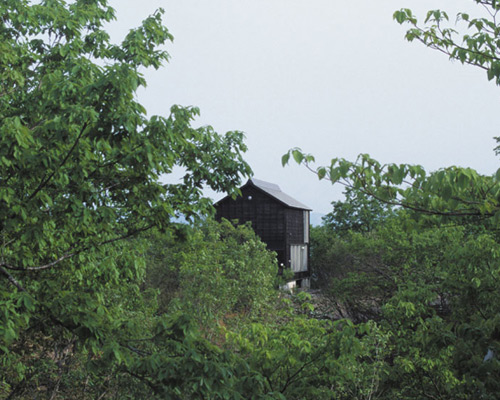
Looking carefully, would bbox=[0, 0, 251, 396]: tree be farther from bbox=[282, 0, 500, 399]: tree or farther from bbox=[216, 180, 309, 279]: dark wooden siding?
bbox=[216, 180, 309, 279]: dark wooden siding

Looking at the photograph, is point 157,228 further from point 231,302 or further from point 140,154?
point 231,302

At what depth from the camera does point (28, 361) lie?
11.9 metres

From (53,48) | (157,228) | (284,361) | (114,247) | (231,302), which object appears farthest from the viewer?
(231,302)

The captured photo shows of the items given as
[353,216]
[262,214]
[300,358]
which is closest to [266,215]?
[262,214]

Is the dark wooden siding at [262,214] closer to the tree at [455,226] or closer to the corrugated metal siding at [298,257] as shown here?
the corrugated metal siding at [298,257]

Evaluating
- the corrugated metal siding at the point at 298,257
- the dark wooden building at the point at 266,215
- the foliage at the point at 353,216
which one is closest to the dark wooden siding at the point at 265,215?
the dark wooden building at the point at 266,215

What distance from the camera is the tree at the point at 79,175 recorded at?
5.64 meters

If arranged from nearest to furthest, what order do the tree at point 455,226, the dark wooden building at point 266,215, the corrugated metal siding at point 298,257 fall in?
the tree at point 455,226 → the dark wooden building at point 266,215 → the corrugated metal siding at point 298,257

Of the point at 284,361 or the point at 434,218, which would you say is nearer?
the point at 434,218

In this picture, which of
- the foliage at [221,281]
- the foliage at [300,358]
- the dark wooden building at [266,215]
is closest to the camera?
the foliage at [300,358]

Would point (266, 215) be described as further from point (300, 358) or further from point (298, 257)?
point (300, 358)

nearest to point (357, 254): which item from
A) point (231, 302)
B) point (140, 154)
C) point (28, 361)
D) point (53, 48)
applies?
point (231, 302)

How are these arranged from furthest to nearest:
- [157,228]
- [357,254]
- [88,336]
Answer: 1. [357,254]
2. [157,228]
3. [88,336]

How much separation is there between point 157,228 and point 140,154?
1.63 m
